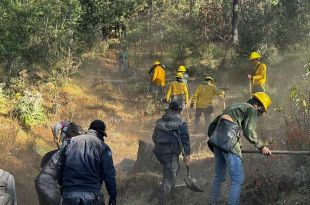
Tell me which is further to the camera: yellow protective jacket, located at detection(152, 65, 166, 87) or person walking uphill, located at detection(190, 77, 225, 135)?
yellow protective jacket, located at detection(152, 65, 166, 87)

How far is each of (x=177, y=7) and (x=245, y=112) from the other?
18.8 meters

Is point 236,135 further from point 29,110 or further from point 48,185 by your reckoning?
point 29,110

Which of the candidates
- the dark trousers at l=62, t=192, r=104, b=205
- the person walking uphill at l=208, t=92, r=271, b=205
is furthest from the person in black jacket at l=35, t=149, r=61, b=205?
the person walking uphill at l=208, t=92, r=271, b=205

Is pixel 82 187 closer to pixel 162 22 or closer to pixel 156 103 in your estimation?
pixel 156 103

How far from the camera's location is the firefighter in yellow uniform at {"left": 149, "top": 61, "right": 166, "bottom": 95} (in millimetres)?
15750

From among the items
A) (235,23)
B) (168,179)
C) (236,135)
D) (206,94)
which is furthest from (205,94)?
(235,23)

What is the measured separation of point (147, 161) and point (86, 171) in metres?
4.72

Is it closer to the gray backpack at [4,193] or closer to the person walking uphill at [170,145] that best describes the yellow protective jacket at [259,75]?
the person walking uphill at [170,145]

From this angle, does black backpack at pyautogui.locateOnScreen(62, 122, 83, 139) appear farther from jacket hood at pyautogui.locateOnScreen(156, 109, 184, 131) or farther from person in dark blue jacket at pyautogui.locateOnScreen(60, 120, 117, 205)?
jacket hood at pyautogui.locateOnScreen(156, 109, 184, 131)

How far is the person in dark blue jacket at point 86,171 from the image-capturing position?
5230mm

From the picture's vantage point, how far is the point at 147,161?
9898 millimetres

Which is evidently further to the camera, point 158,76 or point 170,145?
point 158,76

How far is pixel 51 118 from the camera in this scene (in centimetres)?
1499

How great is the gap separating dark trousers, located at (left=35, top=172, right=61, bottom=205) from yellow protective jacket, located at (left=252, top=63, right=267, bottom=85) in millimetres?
6278
